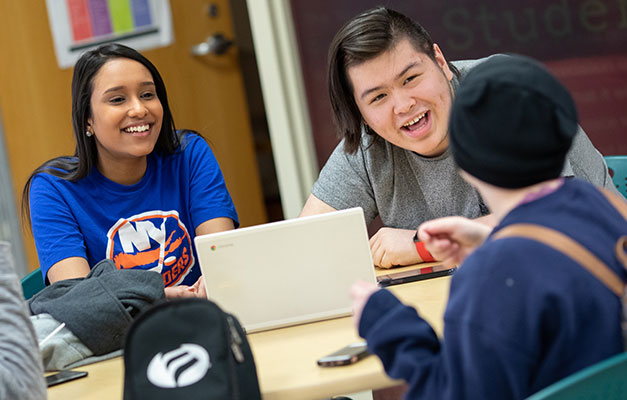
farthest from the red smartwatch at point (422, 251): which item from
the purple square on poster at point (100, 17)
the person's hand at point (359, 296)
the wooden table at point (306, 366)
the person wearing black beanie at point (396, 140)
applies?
the purple square on poster at point (100, 17)

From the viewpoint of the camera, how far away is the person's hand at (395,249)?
5.58 ft

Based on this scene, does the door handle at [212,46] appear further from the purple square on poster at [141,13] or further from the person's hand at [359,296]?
the person's hand at [359,296]

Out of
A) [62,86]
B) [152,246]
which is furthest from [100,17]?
[152,246]

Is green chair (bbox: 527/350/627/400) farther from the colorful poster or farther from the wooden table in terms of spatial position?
the colorful poster

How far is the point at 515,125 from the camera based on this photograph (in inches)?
33.0

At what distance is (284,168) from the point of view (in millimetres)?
3395

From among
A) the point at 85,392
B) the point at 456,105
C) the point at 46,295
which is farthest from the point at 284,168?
the point at 456,105

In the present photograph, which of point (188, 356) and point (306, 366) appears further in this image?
point (306, 366)

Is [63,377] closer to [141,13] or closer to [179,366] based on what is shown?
[179,366]

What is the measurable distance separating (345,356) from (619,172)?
47.3 inches

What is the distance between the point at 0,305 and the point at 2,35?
108 inches

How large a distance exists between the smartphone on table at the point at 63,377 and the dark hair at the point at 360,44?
3.07 ft

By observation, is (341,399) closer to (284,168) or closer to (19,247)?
(284,168)

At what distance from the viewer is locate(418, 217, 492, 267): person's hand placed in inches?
42.3
